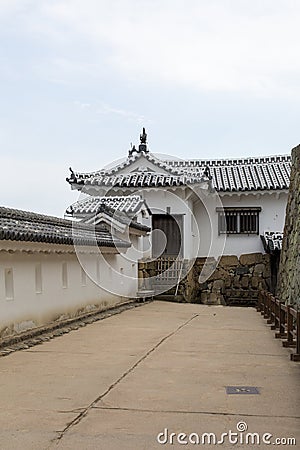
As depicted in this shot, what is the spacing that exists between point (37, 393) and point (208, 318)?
10.1 metres

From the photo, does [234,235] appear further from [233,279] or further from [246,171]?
[246,171]

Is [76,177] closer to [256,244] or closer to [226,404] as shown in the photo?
[256,244]

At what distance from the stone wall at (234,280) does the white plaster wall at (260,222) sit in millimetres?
408

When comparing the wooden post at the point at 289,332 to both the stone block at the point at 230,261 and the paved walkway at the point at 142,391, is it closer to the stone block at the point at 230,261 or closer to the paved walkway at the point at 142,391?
the paved walkway at the point at 142,391

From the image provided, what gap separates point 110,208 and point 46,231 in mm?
8452

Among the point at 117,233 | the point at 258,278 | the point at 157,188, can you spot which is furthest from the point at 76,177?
the point at 258,278

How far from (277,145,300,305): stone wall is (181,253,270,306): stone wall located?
5889 millimetres

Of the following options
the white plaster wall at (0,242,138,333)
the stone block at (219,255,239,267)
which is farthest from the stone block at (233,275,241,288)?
the white plaster wall at (0,242,138,333)

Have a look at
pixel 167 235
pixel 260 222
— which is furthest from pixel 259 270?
pixel 167 235

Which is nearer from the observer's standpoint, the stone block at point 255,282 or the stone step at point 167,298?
the stone step at point 167,298

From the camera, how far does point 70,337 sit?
11586 millimetres

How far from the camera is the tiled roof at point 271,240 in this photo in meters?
24.5

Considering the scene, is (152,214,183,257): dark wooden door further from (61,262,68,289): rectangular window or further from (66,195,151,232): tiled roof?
(61,262,68,289): rectangular window

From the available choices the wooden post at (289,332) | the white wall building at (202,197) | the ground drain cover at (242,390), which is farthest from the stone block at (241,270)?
the ground drain cover at (242,390)
